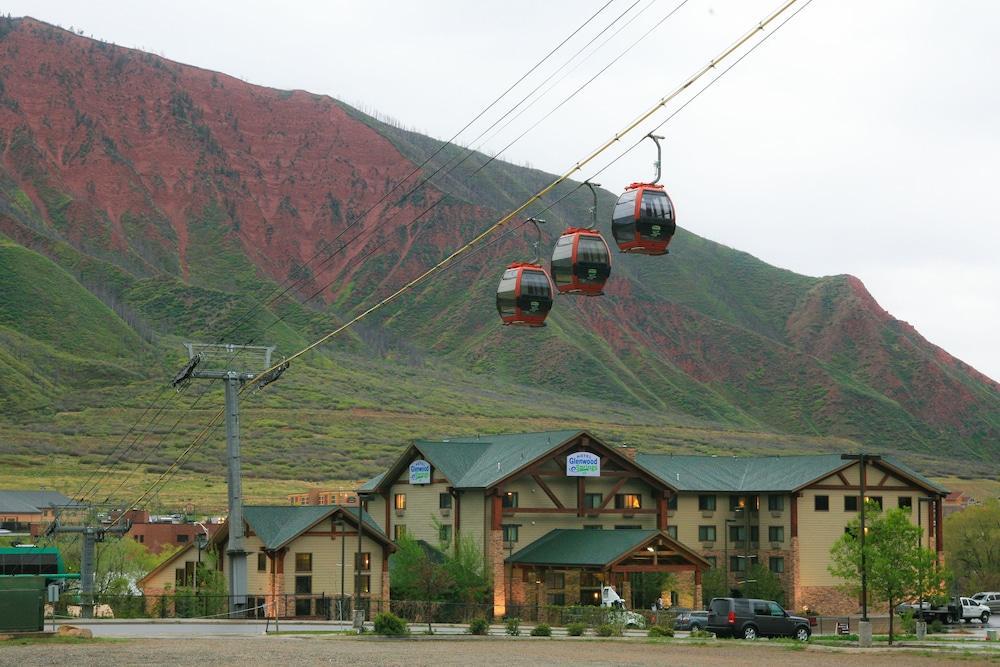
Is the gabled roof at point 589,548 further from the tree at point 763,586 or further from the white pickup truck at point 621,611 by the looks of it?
the tree at point 763,586

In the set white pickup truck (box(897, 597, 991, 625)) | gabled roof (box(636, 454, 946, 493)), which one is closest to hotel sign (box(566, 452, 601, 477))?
gabled roof (box(636, 454, 946, 493))

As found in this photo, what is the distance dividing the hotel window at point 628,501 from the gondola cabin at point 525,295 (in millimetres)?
42976

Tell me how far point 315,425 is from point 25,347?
4797 centimetres

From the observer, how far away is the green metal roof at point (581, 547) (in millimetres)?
69438

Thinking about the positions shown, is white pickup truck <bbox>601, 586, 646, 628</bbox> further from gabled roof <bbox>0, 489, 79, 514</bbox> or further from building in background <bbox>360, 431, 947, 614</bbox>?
gabled roof <bbox>0, 489, 79, 514</bbox>

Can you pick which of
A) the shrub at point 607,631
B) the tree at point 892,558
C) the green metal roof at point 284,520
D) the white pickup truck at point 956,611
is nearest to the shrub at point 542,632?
the shrub at point 607,631

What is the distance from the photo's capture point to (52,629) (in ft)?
159

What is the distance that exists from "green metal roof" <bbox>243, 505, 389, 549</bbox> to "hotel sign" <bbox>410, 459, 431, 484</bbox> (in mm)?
5555

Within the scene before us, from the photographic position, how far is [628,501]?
3063 inches

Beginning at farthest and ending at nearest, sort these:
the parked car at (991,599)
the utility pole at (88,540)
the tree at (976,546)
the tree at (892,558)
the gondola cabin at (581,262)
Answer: the tree at (976,546)
the parked car at (991,599)
the utility pole at (88,540)
the tree at (892,558)
the gondola cabin at (581,262)

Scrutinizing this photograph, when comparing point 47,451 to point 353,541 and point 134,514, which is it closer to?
point 134,514

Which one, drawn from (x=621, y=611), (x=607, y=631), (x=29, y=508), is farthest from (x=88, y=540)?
(x=29, y=508)

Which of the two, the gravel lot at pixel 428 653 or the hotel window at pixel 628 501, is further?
the hotel window at pixel 628 501

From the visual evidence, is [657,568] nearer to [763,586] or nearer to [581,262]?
[763,586]
